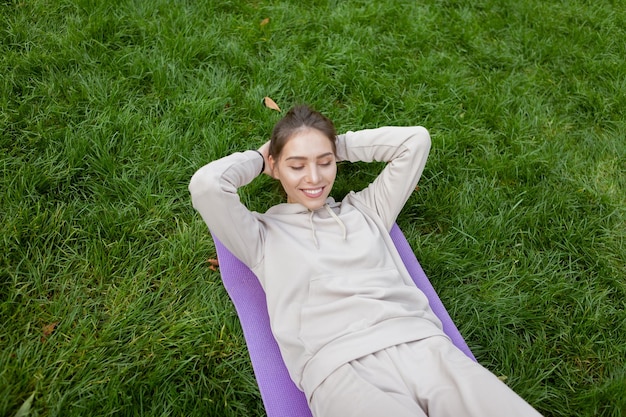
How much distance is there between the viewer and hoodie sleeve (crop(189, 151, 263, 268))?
2.08 metres

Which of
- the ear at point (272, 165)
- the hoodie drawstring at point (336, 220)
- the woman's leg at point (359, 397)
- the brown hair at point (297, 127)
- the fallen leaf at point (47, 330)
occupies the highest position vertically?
the brown hair at point (297, 127)

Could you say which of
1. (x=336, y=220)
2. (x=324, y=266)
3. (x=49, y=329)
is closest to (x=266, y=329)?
(x=324, y=266)

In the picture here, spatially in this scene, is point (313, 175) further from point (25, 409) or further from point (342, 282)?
point (25, 409)

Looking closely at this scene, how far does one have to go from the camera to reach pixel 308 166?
2301 millimetres

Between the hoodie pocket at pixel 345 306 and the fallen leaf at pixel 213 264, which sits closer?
the hoodie pocket at pixel 345 306

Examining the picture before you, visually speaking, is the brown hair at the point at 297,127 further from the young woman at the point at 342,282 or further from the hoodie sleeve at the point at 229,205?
the hoodie sleeve at the point at 229,205

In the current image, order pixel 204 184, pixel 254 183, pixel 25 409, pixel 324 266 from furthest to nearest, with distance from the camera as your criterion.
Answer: pixel 254 183 < pixel 324 266 < pixel 204 184 < pixel 25 409

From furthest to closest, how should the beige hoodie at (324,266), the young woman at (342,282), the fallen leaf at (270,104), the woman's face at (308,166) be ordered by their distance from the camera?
the fallen leaf at (270,104) → the woman's face at (308,166) → the beige hoodie at (324,266) → the young woman at (342,282)

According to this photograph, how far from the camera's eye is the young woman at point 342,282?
188 centimetres

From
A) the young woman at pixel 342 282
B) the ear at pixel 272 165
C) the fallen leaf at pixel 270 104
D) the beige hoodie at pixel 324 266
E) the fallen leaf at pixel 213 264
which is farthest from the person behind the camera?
the fallen leaf at pixel 270 104

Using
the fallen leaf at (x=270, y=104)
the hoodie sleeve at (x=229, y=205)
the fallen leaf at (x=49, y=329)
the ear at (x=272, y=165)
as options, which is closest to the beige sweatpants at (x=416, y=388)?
the hoodie sleeve at (x=229, y=205)

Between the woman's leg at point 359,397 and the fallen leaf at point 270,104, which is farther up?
the fallen leaf at point 270,104

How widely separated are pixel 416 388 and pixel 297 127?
1377 mm

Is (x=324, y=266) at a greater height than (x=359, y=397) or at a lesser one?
greater
